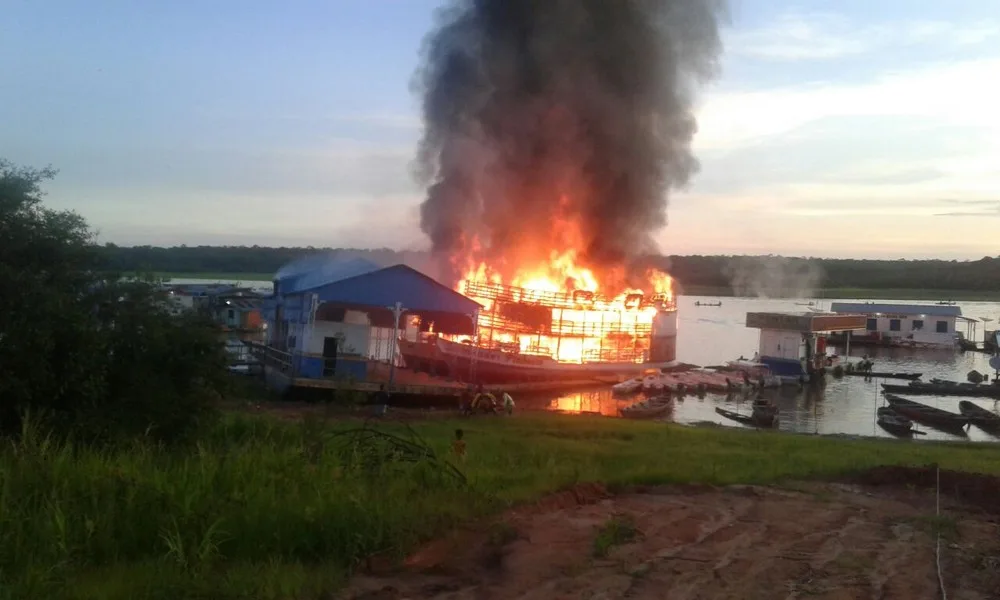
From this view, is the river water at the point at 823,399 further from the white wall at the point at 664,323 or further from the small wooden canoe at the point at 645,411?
the white wall at the point at 664,323

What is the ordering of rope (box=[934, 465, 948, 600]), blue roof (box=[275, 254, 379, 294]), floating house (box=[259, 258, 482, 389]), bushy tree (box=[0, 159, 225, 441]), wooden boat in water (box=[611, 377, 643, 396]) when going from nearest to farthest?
rope (box=[934, 465, 948, 600]) → bushy tree (box=[0, 159, 225, 441]) → floating house (box=[259, 258, 482, 389]) → blue roof (box=[275, 254, 379, 294]) → wooden boat in water (box=[611, 377, 643, 396])

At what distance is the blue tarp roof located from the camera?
29.7 m

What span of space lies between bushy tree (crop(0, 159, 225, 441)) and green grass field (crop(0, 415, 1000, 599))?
70 cm

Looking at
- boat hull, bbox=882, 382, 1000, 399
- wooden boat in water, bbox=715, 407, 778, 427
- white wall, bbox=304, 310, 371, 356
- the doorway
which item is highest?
white wall, bbox=304, 310, 371, 356

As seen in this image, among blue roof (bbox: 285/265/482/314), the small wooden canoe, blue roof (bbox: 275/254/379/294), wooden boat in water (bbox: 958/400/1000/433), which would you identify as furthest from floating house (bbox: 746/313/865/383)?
blue roof (bbox: 275/254/379/294)

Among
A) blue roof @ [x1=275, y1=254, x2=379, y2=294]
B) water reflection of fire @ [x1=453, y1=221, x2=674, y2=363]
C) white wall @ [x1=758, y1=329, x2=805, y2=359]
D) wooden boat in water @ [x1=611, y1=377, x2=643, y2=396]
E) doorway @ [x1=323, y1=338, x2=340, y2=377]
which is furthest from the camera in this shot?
white wall @ [x1=758, y1=329, x2=805, y2=359]

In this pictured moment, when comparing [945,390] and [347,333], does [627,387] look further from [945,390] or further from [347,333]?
[945,390]

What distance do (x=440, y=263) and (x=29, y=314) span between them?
3869 cm

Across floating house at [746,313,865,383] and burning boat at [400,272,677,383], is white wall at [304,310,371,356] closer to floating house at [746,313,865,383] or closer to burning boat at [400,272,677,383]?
burning boat at [400,272,677,383]

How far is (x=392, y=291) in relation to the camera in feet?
100.0

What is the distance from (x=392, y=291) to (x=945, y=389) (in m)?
29.7

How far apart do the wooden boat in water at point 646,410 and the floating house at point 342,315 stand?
670cm

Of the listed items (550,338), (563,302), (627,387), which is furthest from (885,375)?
(550,338)

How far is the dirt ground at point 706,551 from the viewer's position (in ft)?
21.5
